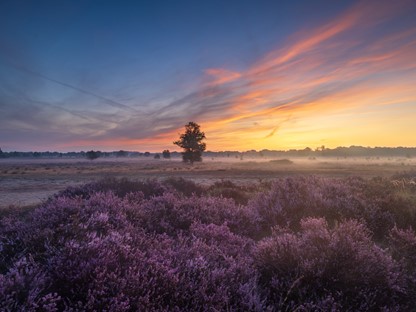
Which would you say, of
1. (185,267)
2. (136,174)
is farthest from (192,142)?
(185,267)

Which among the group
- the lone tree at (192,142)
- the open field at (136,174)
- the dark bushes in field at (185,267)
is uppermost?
the lone tree at (192,142)

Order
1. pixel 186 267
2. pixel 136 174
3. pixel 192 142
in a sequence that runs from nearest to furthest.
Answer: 1. pixel 186 267
2. pixel 136 174
3. pixel 192 142

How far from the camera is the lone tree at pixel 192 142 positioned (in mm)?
66938

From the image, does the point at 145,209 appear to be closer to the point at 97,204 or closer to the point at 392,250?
the point at 97,204

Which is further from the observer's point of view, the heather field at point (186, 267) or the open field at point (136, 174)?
the open field at point (136, 174)

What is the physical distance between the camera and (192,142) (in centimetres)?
6694

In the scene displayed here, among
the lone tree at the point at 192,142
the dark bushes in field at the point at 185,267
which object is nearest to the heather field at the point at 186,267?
the dark bushes in field at the point at 185,267

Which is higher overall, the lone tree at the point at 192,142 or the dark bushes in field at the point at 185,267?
the lone tree at the point at 192,142

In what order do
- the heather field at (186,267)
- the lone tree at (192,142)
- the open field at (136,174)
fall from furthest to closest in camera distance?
the lone tree at (192,142) < the open field at (136,174) < the heather field at (186,267)

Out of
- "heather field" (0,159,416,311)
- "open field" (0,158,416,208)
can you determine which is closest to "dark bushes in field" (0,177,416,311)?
"heather field" (0,159,416,311)

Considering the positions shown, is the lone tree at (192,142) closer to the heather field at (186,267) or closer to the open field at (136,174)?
the open field at (136,174)

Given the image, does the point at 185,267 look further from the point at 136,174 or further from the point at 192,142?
the point at 192,142

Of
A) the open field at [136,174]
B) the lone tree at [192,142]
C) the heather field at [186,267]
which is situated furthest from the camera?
the lone tree at [192,142]

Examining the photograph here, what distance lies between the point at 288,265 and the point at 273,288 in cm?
48
